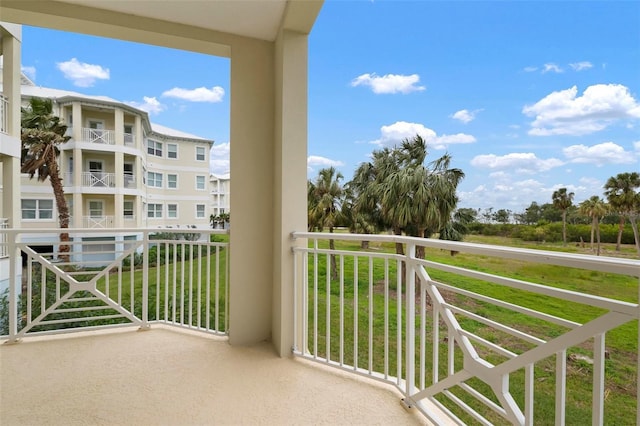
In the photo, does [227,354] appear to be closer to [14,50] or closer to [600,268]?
[600,268]

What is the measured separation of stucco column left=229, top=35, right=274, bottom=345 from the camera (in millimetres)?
2436

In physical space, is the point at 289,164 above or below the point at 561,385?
above

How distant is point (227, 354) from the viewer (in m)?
2.28

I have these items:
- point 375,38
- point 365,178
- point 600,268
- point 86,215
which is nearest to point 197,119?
point 86,215

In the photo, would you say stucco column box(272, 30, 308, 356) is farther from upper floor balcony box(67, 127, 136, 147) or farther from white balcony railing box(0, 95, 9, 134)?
upper floor balcony box(67, 127, 136, 147)

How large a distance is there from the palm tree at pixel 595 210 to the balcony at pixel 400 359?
40 centimetres

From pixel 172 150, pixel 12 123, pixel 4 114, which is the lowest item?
pixel 12 123

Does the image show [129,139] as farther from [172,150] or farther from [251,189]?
[251,189]

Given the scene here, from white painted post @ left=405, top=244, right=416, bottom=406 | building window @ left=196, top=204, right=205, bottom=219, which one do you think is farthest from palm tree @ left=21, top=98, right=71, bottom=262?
white painted post @ left=405, top=244, right=416, bottom=406

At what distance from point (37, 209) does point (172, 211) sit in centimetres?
298

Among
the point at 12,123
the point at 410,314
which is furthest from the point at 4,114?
the point at 410,314

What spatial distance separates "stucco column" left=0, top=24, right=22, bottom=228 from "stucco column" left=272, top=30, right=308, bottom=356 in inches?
201

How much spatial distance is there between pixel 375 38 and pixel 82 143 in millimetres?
7711

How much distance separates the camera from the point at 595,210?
5.36 feet
